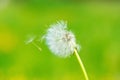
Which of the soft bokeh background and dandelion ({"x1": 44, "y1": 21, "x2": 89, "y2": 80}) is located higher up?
the soft bokeh background

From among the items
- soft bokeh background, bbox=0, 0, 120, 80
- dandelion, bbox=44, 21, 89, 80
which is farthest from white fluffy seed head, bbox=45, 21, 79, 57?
soft bokeh background, bbox=0, 0, 120, 80

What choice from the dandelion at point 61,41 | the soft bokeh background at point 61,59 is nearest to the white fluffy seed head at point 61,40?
the dandelion at point 61,41

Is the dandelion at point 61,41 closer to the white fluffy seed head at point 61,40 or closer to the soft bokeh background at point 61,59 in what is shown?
the white fluffy seed head at point 61,40

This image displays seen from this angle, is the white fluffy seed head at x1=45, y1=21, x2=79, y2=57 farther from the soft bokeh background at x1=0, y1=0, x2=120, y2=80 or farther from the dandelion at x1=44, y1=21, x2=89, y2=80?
the soft bokeh background at x1=0, y1=0, x2=120, y2=80

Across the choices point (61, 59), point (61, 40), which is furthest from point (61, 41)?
point (61, 59)

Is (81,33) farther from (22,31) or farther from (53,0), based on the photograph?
(53,0)

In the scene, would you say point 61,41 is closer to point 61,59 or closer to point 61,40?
point 61,40

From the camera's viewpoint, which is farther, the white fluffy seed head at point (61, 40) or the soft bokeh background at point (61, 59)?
the soft bokeh background at point (61, 59)

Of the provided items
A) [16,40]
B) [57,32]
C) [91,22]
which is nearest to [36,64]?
[16,40]
